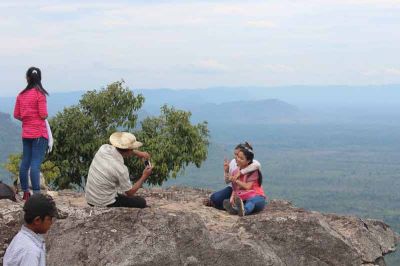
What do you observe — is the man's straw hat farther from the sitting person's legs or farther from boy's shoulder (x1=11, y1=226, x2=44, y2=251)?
boy's shoulder (x1=11, y1=226, x2=44, y2=251)

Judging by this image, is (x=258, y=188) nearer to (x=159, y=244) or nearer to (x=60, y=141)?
(x=159, y=244)

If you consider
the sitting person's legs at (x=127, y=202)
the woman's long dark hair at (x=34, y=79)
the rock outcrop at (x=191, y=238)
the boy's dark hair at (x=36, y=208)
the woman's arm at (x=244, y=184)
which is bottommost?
the rock outcrop at (x=191, y=238)

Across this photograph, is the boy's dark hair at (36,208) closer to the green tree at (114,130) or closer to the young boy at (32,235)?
the young boy at (32,235)

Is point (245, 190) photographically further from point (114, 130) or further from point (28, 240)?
point (114, 130)

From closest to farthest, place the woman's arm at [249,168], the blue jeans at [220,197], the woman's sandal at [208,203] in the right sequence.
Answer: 1. the woman's arm at [249,168]
2. the blue jeans at [220,197]
3. the woman's sandal at [208,203]

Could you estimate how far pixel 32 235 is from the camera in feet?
19.5

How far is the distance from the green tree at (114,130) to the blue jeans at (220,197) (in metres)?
12.9

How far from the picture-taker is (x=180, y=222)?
11.5 meters

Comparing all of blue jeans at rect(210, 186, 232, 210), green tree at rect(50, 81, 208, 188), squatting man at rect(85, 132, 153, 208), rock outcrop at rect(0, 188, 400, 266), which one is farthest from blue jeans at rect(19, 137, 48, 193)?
green tree at rect(50, 81, 208, 188)

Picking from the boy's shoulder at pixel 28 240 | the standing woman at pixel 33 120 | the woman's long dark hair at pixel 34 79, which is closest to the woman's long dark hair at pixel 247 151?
the standing woman at pixel 33 120

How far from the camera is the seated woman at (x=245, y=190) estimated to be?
540 inches

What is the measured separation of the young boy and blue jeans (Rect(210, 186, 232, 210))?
28.6 feet

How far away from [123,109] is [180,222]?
18.1 meters

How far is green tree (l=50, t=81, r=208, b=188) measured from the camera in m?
27.6
